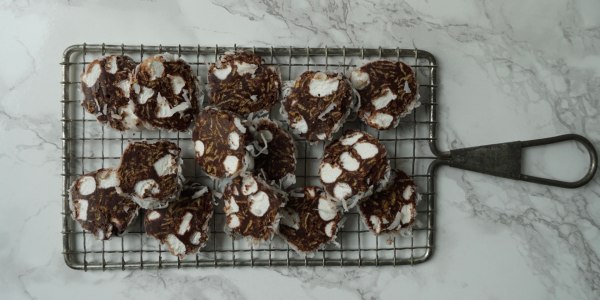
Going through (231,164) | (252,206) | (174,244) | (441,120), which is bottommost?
(174,244)

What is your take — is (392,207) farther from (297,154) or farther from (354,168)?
(297,154)

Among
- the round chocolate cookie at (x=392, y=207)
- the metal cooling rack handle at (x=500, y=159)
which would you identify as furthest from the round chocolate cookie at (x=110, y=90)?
the metal cooling rack handle at (x=500, y=159)

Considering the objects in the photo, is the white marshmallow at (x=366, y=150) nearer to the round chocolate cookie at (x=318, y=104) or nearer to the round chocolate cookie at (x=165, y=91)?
the round chocolate cookie at (x=318, y=104)

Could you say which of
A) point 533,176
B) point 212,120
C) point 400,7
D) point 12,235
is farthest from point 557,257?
point 12,235

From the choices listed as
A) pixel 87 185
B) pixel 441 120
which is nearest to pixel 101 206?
pixel 87 185

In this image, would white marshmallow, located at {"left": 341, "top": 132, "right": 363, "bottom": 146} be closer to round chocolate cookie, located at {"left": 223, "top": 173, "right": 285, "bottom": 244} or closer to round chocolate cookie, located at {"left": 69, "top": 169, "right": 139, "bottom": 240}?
round chocolate cookie, located at {"left": 223, "top": 173, "right": 285, "bottom": 244}

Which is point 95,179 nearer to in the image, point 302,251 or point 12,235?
point 12,235

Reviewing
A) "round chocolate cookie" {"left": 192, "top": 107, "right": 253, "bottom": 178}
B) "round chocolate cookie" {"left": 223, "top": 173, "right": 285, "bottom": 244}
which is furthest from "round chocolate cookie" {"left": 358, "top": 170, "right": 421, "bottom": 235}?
"round chocolate cookie" {"left": 192, "top": 107, "right": 253, "bottom": 178}
